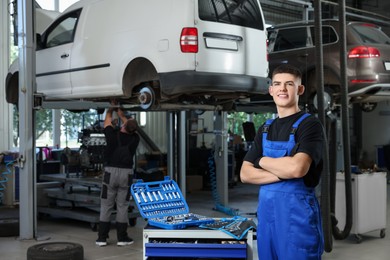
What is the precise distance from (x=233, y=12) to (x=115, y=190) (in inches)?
98.3

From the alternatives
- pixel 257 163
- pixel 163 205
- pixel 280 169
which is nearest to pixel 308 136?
pixel 280 169

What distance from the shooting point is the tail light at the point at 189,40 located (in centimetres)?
539

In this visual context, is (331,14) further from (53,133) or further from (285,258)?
(285,258)

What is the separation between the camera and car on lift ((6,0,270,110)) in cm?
545

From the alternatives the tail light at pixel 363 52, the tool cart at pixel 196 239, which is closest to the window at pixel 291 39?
the tail light at pixel 363 52

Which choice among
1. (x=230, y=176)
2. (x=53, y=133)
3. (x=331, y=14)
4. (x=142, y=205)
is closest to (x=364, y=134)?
(x=331, y=14)

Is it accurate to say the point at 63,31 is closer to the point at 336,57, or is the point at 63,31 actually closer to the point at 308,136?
the point at 336,57

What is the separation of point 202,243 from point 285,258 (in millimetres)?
739

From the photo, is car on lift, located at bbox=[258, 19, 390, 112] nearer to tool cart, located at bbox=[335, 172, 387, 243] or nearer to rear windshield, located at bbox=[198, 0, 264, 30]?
tool cart, located at bbox=[335, 172, 387, 243]

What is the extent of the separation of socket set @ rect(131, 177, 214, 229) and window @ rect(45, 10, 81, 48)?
11.4ft

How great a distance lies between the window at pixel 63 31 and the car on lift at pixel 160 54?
2 cm

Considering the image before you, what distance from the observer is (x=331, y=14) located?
15.1 m

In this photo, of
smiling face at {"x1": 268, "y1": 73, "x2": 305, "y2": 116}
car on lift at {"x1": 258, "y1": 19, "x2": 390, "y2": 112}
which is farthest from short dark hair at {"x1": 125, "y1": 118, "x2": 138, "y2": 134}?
smiling face at {"x1": 268, "y1": 73, "x2": 305, "y2": 116}

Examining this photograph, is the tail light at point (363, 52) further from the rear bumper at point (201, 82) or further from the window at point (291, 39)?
the rear bumper at point (201, 82)
